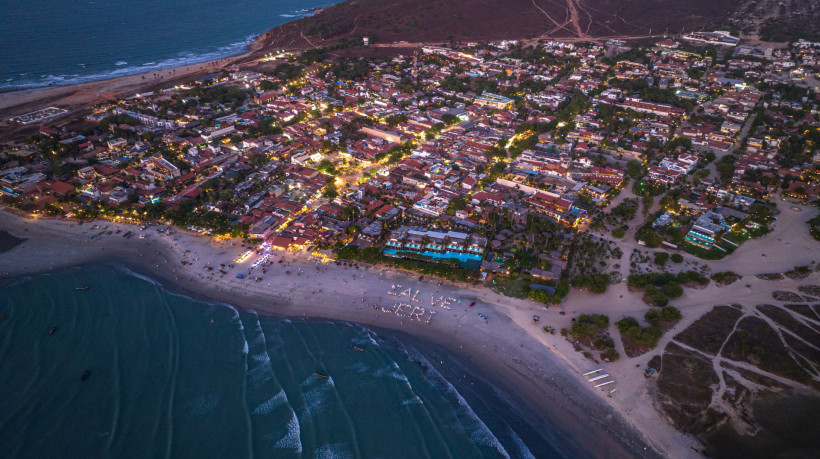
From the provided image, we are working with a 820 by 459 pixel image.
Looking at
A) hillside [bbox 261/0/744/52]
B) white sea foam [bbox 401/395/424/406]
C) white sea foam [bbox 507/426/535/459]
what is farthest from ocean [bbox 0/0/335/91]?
white sea foam [bbox 507/426/535/459]

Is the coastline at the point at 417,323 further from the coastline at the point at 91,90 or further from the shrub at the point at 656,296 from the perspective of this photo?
the coastline at the point at 91,90

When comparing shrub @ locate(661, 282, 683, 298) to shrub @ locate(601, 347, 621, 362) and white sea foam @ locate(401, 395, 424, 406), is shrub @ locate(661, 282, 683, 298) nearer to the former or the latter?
shrub @ locate(601, 347, 621, 362)

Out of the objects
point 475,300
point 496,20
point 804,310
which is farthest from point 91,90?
point 804,310

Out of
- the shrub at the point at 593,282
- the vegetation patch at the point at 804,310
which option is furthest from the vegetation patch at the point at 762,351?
the shrub at the point at 593,282

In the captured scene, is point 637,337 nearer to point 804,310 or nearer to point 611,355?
point 611,355

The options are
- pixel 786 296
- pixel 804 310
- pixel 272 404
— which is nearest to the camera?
pixel 272 404
